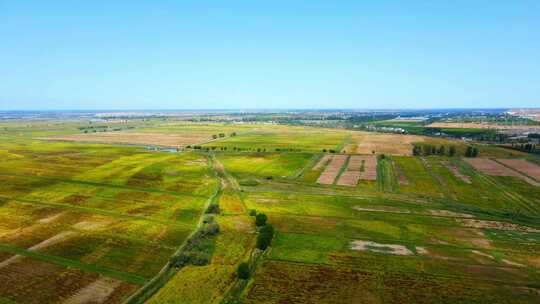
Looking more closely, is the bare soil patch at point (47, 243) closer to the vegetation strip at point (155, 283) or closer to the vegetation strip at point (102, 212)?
the vegetation strip at point (102, 212)

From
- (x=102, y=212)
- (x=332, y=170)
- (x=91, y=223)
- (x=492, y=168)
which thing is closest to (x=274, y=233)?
(x=91, y=223)

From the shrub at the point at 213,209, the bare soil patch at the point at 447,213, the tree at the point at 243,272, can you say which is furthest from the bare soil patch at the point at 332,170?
the tree at the point at 243,272

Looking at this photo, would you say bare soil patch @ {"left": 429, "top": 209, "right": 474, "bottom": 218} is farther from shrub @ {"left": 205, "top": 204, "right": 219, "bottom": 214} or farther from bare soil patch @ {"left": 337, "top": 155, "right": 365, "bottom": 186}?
shrub @ {"left": 205, "top": 204, "right": 219, "bottom": 214}

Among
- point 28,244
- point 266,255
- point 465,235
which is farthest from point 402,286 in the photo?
point 28,244

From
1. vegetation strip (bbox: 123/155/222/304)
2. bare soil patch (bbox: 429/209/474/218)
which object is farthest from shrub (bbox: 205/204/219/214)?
bare soil patch (bbox: 429/209/474/218)

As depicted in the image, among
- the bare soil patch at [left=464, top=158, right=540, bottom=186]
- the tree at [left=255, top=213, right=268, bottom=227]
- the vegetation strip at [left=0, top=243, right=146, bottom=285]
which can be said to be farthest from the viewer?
the bare soil patch at [left=464, top=158, right=540, bottom=186]

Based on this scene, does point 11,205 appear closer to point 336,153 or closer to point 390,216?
point 390,216

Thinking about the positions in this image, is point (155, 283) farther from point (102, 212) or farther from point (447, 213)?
point (447, 213)
